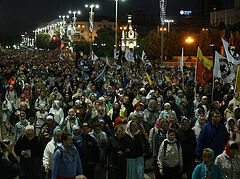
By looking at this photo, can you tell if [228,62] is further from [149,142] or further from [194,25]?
[194,25]

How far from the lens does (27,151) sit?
7559mm

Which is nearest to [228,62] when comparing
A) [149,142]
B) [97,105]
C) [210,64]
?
[210,64]

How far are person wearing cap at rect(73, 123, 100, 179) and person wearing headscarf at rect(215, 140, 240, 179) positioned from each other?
89.0 inches

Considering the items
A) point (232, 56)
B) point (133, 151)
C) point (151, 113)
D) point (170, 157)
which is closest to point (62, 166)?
point (133, 151)

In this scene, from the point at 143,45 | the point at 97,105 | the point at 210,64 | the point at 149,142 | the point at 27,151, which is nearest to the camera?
the point at 27,151

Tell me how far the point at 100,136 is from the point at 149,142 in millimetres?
1113

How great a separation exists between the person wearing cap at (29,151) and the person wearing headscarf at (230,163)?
3.19m

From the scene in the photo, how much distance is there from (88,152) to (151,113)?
3.68 metres

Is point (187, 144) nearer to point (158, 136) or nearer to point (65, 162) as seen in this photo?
point (158, 136)

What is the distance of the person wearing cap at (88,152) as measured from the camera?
7430mm

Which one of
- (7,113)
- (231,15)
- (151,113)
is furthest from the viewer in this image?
(231,15)

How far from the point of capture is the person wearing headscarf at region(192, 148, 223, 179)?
619 centimetres

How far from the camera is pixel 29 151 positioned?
757 cm

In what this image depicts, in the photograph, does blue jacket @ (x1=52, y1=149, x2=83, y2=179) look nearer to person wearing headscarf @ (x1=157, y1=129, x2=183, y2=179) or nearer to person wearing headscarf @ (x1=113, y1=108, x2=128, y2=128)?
person wearing headscarf @ (x1=157, y1=129, x2=183, y2=179)
